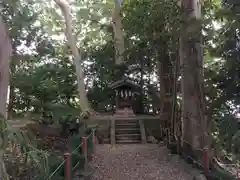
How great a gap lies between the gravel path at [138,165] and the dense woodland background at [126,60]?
116 centimetres

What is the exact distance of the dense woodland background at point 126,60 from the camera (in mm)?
6520

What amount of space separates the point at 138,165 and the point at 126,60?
8.48 metres

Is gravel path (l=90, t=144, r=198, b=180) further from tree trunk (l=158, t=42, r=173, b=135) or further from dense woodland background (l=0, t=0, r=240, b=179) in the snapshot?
tree trunk (l=158, t=42, r=173, b=135)

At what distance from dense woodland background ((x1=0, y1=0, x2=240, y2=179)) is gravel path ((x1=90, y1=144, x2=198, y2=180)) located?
1160mm

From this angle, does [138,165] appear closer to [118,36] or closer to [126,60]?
[126,60]

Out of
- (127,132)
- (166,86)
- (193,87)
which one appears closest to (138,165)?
(193,87)

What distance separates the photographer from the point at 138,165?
7828 mm

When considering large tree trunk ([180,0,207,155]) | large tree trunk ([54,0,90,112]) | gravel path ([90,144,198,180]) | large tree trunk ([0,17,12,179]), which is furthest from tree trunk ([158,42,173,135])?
large tree trunk ([0,17,12,179])

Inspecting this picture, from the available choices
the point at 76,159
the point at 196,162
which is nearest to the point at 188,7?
the point at 196,162

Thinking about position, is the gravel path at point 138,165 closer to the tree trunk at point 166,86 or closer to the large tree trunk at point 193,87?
the large tree trunk at point 193,87

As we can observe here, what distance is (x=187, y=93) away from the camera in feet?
27.0

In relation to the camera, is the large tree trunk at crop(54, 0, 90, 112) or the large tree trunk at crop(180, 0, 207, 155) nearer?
the large tree trunk at crop(180, 0, 207, 155)

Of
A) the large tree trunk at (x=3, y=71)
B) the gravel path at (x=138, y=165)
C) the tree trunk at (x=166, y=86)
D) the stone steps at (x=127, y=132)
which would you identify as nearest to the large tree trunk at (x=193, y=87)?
the gravel path at (x=138, y=165)

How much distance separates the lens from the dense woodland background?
6.52 meters
